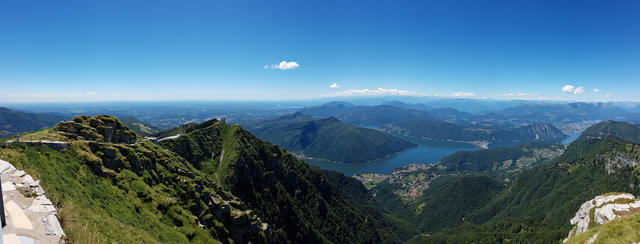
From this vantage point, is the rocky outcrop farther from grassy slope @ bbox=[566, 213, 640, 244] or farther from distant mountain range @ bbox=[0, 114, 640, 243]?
grassy slope @ bbox=[566, 213, 640, 244]

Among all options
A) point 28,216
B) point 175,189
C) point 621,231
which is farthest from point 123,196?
point 621,231

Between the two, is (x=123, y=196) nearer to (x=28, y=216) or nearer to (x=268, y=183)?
(x=28, y=216)

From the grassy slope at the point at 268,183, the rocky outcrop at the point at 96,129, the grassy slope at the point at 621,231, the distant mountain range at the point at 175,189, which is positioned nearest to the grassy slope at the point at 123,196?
the distant mountain range at the point at 175,189

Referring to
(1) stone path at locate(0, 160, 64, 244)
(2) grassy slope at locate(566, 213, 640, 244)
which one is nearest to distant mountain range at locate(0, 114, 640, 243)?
(2) grassy slope at locate(566, 213, 640, 244)

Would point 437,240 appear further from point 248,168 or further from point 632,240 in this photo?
point 632,240

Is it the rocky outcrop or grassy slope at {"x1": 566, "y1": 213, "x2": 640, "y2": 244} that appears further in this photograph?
the rocky outcrop

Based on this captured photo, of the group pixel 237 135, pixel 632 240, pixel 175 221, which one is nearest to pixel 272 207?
pixel 237 135
